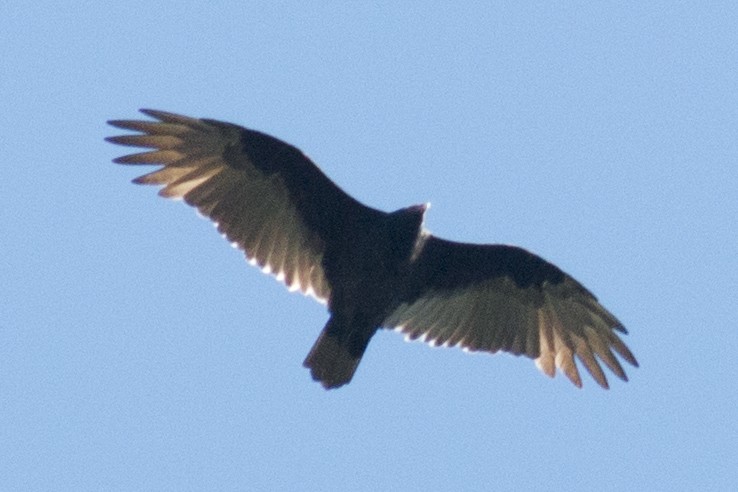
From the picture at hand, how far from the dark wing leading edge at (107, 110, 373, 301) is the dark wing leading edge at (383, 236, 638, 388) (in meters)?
0.84

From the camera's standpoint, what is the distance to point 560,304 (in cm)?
1189

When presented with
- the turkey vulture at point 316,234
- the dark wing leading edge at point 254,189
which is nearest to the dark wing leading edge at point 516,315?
the turkey vulture at point 316,234

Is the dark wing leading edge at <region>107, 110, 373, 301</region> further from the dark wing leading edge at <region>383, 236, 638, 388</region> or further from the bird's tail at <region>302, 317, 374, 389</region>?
the dark wing leading edge at <region>383, 236, 638, 388</region>

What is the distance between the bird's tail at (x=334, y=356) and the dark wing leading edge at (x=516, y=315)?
2.36ft

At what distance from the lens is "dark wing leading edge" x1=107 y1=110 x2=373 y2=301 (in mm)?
10750

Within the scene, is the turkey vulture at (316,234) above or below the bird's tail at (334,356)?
above

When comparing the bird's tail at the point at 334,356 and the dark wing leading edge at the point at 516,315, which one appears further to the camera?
the dark wing leading edge at the point at 516,315

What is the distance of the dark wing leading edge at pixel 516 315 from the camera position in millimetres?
11469

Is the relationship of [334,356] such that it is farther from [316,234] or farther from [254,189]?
[254,189]

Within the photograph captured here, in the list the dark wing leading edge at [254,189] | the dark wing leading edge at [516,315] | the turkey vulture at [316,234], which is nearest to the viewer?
the turkey vulture at [316,234]

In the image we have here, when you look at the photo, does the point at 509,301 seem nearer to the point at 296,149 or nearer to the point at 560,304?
the point at 560,304

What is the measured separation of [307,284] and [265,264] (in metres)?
0.31

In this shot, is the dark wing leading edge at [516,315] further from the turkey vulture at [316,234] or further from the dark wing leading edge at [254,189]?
the dark wing leading edge at [254,189]

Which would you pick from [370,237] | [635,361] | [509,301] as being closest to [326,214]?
[370,237]
